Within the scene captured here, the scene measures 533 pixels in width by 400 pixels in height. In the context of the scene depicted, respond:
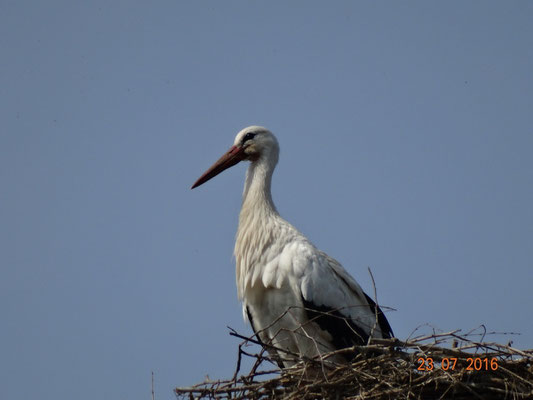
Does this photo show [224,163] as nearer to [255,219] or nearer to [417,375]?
[255,219]

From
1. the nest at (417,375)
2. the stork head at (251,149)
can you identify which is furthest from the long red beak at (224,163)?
the nest at (417,375)

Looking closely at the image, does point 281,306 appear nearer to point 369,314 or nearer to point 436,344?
point 369,314

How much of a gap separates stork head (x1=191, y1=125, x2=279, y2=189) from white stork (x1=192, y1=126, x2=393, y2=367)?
35 cm

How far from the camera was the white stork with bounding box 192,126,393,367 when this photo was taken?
18.5ft

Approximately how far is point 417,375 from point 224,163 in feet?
7.88

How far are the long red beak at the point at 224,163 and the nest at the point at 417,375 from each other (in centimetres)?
205

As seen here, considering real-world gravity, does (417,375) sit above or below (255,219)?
below

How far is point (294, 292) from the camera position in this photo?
18.5 feet

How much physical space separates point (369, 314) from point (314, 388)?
4.08 feet
